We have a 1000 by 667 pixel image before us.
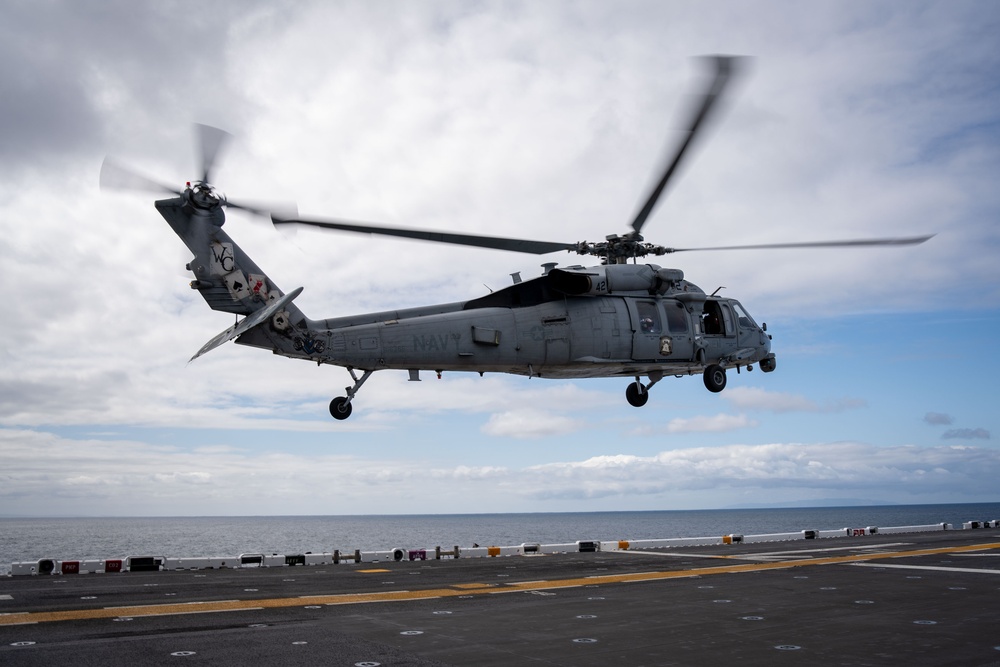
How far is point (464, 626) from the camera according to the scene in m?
12.2

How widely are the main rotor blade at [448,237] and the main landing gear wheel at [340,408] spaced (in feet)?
14.3

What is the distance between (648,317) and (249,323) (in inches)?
448

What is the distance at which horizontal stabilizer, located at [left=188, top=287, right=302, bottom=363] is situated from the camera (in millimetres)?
18200

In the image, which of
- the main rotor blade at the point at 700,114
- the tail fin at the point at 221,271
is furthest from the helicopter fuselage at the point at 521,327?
the main rotor blade at the point at 700,114

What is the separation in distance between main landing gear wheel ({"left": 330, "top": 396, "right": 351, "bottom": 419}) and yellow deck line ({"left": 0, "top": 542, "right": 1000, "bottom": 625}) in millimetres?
4753

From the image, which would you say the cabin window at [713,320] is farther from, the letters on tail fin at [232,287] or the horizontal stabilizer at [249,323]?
the horizontal stabilizer at [249,323]

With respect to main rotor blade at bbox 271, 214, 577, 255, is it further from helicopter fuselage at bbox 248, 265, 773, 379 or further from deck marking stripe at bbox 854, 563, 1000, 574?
deck marking stripe at bbox 854, 563, 1000, 574

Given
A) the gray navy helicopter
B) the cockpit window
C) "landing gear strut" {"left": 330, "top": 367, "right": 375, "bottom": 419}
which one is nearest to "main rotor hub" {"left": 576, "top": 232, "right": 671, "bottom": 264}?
the gray navy helicopter

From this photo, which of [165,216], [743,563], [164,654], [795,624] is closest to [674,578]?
[743,563]

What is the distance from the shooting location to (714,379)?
80.0ft

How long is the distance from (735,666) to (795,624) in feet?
11.3

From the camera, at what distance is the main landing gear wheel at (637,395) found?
25.6 meters

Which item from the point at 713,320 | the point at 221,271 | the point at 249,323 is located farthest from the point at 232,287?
the point at 713,320

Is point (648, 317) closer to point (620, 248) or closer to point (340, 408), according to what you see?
point (620, 248)
